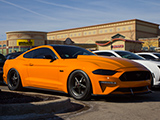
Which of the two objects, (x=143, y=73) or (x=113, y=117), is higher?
(x=143, y=73)

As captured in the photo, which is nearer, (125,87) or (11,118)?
(11,118)

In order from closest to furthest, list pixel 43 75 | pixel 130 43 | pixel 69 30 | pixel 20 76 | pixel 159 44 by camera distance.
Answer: pixel 43 75
pixel 20 76
pixel 130 43
pixel 159 44
pixel 69 30

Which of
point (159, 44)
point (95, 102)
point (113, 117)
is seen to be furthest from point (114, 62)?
point (159, 44)

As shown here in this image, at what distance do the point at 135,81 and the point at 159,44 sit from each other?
55073 mm

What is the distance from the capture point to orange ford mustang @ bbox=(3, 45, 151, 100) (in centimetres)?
534

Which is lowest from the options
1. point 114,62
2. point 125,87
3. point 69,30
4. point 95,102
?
point 95,102

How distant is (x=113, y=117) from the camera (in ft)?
13.6

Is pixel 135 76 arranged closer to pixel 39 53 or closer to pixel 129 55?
pixel 39 53

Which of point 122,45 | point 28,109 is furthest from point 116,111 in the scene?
point 122,45

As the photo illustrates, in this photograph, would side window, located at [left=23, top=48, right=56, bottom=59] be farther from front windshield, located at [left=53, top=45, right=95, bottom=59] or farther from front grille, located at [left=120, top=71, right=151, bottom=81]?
front grille, located at [left=120, top=71, right=151, bottom=81]

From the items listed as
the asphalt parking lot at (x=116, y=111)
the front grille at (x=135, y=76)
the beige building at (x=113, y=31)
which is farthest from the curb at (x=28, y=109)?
the beige building at (x=113, y=31)

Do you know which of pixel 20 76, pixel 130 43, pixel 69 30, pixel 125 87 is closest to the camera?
pixel 125 87

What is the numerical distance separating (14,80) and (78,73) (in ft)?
8.39

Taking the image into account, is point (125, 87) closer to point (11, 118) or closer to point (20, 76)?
point (11, 118)
